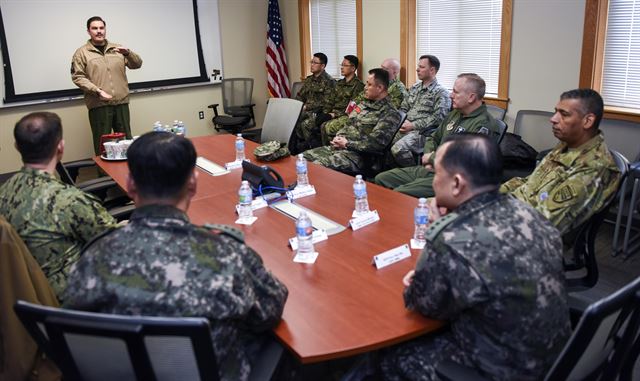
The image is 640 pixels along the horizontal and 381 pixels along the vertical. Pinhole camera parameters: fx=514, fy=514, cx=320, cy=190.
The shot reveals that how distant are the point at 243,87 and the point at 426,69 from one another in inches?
111

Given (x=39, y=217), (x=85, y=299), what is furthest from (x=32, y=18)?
(x=85, y=299)

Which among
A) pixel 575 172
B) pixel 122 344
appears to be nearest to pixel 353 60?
pixel 575 172

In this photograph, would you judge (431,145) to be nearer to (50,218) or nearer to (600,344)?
(600,344)

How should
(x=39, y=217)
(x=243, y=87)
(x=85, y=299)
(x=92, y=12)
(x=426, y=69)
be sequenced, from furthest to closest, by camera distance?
(x=243, y=87)
(x=92, y=12)
(x=426, y=69)
(x=39, y=217)
(x=85, y=299)

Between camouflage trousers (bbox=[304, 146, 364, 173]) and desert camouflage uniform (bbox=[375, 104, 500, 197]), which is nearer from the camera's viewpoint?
desert camouflage uniform (bbox=[375, 104, 500, 197])

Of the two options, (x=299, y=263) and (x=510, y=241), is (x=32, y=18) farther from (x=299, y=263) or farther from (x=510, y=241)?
(x=510, y=241)

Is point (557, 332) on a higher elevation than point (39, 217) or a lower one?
lower

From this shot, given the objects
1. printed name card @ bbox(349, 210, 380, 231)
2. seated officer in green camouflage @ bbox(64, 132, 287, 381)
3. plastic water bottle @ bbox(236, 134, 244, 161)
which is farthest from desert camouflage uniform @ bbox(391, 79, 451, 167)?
seated officer in green camouflage @ bbox(64, 132, 287, 381)

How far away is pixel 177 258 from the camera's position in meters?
1.28

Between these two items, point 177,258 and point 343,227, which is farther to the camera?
point 343,227

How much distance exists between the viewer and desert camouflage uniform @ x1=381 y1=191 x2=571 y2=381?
4.55 feet

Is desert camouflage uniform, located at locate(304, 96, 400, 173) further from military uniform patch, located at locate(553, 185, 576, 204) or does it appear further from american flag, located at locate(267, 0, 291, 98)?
american flag, located at locate(267, 0, 291, 98)

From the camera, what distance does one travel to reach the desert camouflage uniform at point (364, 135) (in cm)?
400

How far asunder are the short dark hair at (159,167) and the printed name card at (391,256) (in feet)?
2.70
